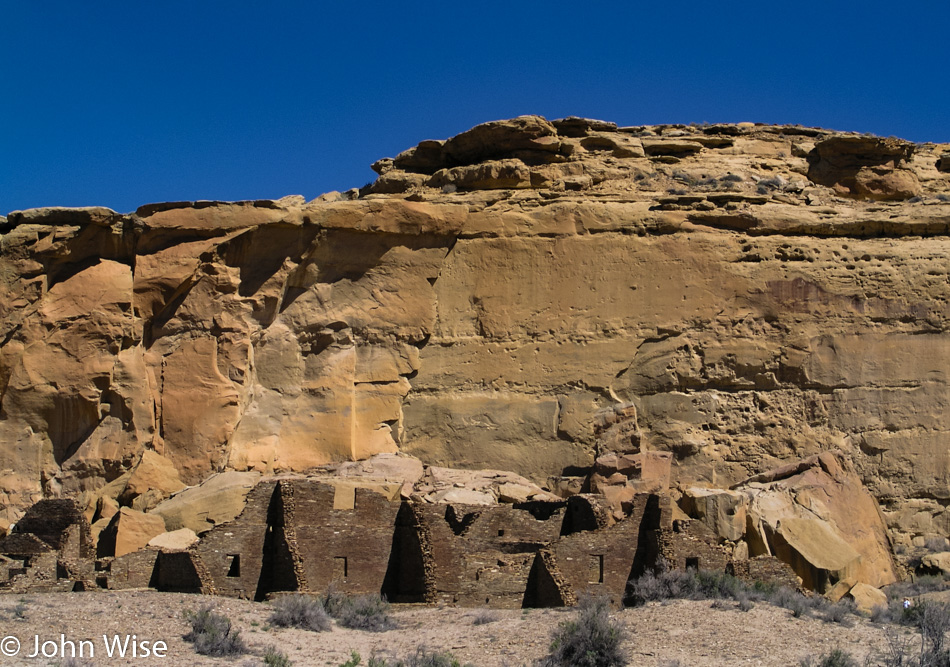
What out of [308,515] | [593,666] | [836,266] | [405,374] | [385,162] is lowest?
[593,666]

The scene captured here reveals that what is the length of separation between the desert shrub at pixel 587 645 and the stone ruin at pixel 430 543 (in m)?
2.41

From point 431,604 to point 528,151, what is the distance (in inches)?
435

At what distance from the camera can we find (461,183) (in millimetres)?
27531

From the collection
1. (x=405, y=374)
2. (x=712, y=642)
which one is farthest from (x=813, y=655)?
(x=405, y=374)

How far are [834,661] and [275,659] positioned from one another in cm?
666

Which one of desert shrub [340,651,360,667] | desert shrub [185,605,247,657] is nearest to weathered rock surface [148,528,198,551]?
desert shrub [185,605,247,657]

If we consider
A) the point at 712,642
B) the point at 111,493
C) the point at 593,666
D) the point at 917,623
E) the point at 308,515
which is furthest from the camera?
the point at 111,493

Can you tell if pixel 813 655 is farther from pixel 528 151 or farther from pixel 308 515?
pixel 528 151

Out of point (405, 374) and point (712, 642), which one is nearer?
point (712, 642)

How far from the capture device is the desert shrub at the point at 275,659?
53.0 ft

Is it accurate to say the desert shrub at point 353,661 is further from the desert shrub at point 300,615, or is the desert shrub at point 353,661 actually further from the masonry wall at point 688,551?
the masonry wall at point 688,551

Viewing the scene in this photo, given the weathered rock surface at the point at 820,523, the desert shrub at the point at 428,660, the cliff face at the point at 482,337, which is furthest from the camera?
the cliff face at the point at 482,337

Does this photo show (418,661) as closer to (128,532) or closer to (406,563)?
(406,563)

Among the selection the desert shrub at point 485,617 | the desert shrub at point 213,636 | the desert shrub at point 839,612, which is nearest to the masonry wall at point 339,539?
the desert shrub at point 485,617
